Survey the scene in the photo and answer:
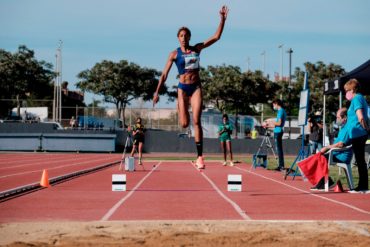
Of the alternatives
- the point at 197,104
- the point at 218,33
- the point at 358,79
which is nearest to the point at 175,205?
the point at 197,104

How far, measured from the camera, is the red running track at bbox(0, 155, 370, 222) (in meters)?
6.77

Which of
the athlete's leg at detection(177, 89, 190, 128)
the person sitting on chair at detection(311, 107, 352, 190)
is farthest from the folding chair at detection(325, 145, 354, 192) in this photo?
the athlete's leg at detection(177, 89, 190, 128)

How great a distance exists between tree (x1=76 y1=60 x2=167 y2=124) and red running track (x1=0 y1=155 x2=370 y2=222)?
4286cm

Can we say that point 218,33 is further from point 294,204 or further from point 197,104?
point 294,204

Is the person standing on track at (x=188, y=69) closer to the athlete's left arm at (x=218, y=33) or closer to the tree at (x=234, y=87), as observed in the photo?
the athlete's left arm at (x=218, y=33)

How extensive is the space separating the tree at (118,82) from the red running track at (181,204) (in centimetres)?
4286

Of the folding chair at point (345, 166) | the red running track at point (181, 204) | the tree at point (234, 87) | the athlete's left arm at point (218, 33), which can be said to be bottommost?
the red running track at point (181, 204)

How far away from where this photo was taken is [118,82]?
175ft

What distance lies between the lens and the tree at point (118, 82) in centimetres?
5375

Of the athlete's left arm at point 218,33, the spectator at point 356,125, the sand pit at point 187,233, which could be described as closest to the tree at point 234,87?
the spectator at point 356,125

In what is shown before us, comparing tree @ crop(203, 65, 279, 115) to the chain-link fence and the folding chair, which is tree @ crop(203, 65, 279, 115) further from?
the folding chair

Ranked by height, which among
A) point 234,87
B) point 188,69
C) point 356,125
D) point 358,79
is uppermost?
point 234,87

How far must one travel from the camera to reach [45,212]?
7039mm

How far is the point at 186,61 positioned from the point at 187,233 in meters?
3.60
